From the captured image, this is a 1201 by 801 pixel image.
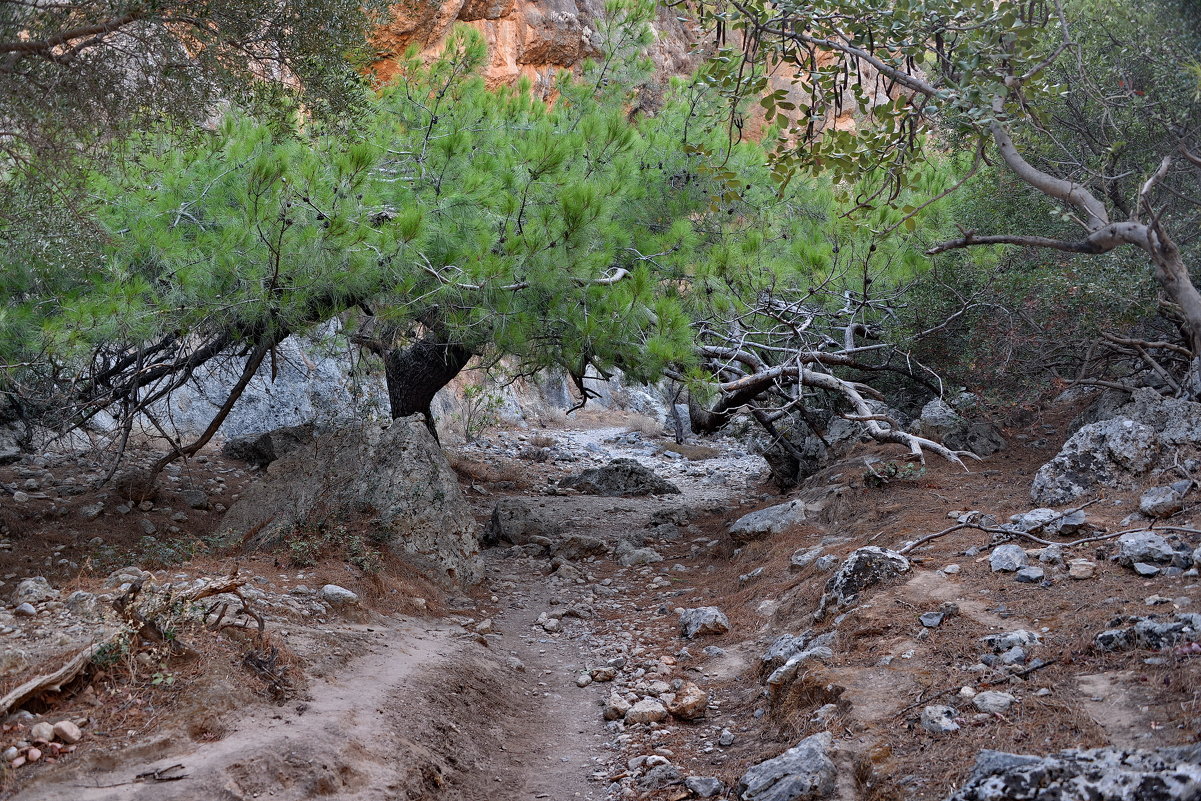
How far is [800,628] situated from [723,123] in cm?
663

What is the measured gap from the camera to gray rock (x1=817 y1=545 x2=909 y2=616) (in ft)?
15.5

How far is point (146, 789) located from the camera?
276cm

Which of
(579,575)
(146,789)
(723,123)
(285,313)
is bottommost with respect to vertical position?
(579,575)

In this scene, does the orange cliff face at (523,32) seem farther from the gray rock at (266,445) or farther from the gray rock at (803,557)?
the gray rock at (803,557)

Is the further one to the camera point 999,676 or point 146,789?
point 999,676

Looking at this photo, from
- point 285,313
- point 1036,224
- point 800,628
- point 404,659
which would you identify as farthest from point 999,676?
point 1036,224

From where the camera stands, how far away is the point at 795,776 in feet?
9.99

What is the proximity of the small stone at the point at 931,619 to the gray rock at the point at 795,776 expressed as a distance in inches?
40.7

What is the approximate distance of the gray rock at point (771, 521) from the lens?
7407 mm

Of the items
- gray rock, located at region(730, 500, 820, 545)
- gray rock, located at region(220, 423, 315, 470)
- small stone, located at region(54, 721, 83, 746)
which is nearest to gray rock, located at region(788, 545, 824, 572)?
gray rock, located at region(730, 500, 820, 545)

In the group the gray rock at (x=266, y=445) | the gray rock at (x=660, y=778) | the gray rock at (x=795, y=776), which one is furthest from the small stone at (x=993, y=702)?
the gray rock at (x=266, y=445)

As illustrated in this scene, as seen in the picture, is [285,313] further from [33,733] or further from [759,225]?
[759,225]

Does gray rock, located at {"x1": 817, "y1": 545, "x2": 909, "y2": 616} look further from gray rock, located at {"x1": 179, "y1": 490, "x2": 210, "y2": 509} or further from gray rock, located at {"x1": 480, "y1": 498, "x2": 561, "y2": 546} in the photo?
gray rock, located at {"x1": 179, "y1": 490, "x2": 210, "y2": 509}

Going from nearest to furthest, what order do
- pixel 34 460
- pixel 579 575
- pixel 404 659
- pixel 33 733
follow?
pixel 33 733, pixel 404 659, pixel 579 575, pixel 34 460
